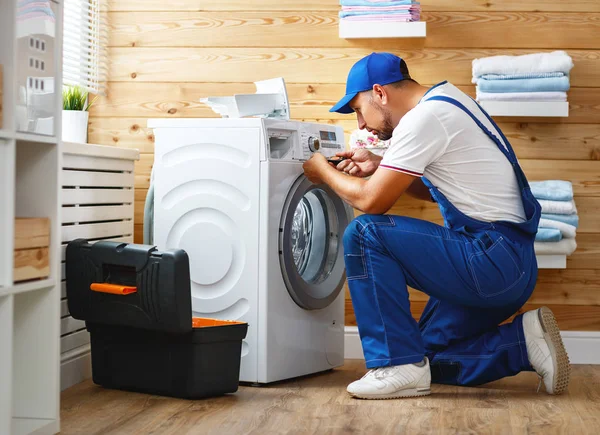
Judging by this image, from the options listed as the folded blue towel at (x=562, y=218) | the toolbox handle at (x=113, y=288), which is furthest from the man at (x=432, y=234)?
the toolbox handle at (x=113, y=288)

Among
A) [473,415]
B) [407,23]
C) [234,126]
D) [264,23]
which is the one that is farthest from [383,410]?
[264,23]

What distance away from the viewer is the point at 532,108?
320cm

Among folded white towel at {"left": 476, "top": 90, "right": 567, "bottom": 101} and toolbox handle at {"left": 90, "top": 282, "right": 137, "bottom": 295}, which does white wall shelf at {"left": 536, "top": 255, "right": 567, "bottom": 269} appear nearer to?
folded white towel at {"left": 476, "top": 90, "right": 567, "bottom": 101}

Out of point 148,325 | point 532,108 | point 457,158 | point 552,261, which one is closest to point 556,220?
point 552,261

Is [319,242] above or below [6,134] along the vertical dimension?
below

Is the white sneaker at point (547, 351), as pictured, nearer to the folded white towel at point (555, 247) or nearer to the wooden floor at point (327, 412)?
the wooden floor at point (327, 412)

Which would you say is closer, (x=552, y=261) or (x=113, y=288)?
(x=113, y=288)

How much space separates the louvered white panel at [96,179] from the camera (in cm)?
273

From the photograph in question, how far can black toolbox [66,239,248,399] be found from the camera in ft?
8.00

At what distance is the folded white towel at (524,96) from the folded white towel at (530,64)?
0.08 m

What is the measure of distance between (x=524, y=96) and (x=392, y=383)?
1280 mm

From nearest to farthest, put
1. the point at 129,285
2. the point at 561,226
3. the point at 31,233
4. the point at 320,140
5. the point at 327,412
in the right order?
the point at 31,233, the point at 327,412, the point at 129,285, the point at 320,140, the point at 561,226

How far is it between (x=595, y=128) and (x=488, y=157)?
1005mm

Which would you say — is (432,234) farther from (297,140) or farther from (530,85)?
(530,85)
